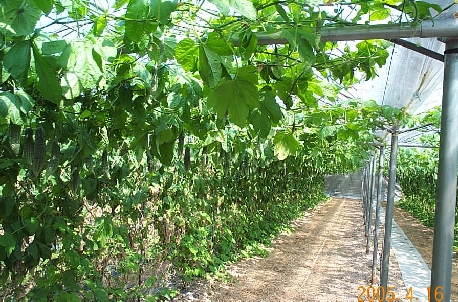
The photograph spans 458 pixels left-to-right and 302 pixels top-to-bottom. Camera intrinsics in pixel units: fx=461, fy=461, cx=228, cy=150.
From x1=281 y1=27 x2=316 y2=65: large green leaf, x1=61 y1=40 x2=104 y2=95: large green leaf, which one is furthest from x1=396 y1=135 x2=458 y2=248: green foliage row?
x1=61 y1=40 x2=104 y2=95: large green leaf

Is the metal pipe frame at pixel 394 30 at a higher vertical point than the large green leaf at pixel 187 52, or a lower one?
higher

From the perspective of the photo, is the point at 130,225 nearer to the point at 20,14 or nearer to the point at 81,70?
the point at 81,70

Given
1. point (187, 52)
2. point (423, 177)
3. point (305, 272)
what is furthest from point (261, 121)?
point (423, 177)

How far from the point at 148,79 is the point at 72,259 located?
1.27 m

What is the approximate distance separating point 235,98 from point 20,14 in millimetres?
650

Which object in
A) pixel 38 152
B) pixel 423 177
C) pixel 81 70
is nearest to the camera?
pixel 81 70

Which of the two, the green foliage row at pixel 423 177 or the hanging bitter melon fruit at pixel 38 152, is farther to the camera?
the green foliage row at pixel 423 177

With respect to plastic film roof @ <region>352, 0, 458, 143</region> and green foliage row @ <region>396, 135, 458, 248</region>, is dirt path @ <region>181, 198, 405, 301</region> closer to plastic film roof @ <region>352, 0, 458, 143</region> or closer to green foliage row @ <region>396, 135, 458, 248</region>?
green foliage row @ <region>396, 135, 458, 248</region>

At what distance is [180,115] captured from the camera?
1.97m

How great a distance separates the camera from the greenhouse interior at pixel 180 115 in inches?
46.3

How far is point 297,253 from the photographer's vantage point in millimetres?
7918

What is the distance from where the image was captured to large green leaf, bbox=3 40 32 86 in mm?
990

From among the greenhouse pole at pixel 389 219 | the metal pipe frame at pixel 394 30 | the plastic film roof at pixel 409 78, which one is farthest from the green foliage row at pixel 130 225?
the greenhouse pole at pixel 389 219

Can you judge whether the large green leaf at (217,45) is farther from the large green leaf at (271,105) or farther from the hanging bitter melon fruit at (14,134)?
the hanging bitter melon fruit at (14,134)
